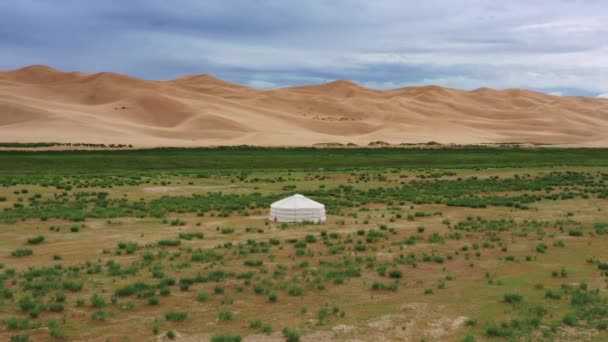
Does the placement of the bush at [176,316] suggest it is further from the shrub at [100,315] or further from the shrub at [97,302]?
the shrub at [97,302]

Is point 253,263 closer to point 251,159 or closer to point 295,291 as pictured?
point 295,291

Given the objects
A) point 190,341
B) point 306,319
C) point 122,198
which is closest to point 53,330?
point 190,341

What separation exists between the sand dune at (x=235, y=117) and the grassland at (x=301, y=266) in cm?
6838

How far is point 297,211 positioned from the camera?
22.1 m

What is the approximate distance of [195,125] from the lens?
406 feet

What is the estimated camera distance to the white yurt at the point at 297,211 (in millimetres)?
22156

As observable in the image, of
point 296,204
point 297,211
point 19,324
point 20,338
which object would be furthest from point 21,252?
Answer: point 296,204

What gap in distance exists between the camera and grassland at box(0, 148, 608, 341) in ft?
35.0

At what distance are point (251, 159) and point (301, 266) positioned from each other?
168 ft

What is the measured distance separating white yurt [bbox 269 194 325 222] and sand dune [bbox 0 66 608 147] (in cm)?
7242

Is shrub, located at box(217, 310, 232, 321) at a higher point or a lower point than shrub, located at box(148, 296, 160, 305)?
lower

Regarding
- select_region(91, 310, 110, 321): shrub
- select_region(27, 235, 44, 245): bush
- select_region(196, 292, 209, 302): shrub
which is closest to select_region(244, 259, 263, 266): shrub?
select_region(196, 292, 209, 302): shrub

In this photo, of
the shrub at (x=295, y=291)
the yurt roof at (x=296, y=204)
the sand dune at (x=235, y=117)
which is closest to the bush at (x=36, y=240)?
the yurt roof at (x=296, y=204)

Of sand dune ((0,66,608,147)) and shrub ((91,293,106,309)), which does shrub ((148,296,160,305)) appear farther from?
sand dune ((0,66,608,147))
